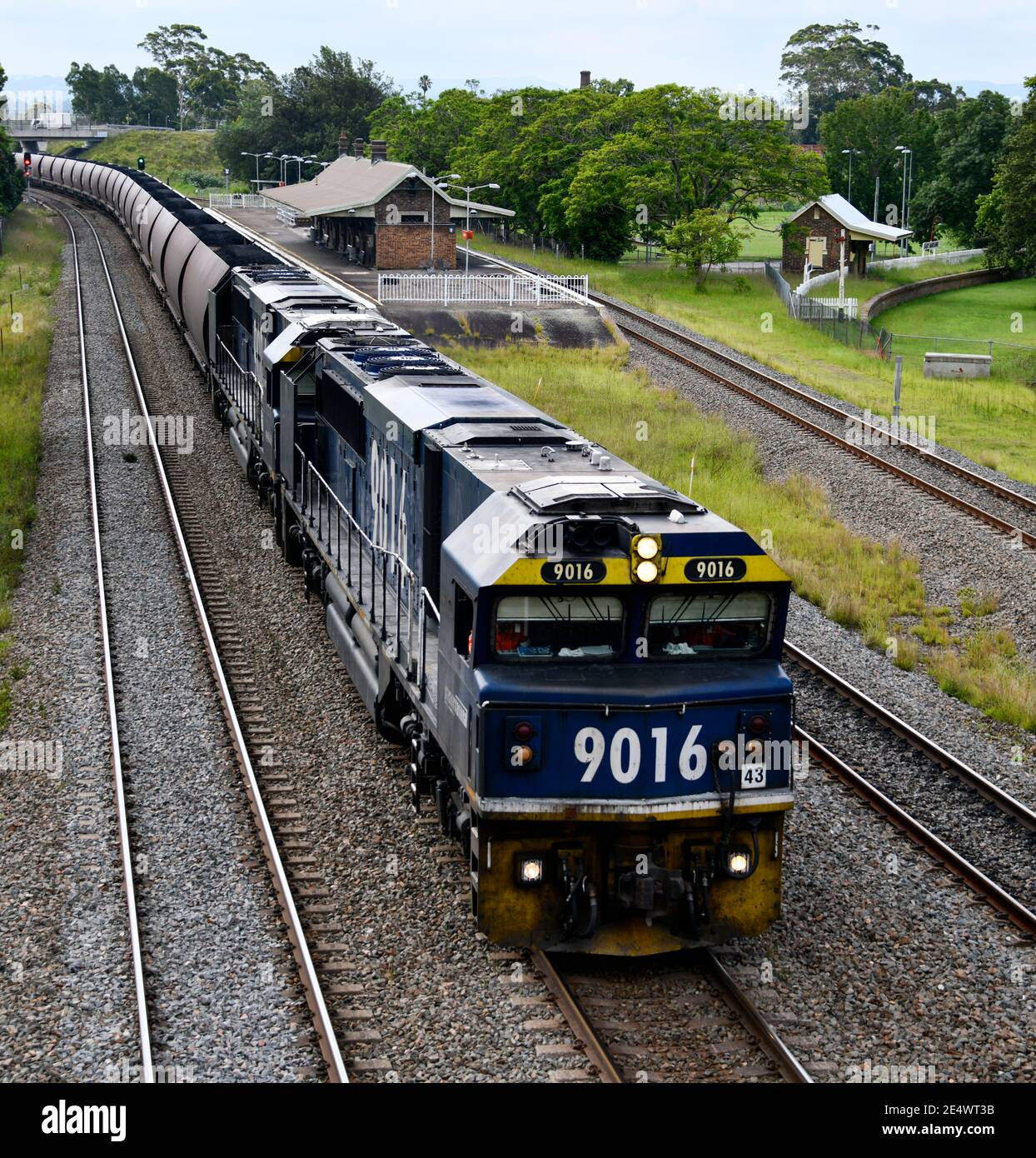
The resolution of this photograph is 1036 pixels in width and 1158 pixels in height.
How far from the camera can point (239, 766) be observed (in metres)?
14.0

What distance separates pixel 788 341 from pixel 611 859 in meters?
38.8

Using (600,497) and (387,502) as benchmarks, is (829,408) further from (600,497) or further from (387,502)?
(600,497)

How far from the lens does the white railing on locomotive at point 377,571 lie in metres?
12.4

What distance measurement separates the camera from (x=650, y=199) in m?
58.4

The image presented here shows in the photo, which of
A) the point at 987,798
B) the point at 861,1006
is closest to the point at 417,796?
the point at 861,1006

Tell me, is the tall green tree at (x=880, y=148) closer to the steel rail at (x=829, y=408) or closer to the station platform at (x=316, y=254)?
the station platform at (x=316, y=254)

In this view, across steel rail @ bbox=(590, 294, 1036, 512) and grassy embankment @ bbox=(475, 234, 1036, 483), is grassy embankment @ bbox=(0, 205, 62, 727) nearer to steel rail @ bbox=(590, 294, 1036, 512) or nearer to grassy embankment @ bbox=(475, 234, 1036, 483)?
steel rail @ bbox=(590, 294, 1036, 512)

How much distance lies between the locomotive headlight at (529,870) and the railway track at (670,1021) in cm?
74

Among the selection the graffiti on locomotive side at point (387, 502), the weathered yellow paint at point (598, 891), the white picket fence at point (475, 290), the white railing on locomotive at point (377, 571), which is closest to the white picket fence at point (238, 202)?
the white picket fence at point (475, 290)

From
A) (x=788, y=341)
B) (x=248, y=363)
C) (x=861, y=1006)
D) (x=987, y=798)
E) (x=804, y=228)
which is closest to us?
(x=861, y=1006)

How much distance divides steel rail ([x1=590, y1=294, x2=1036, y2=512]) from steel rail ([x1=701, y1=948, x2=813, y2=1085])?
16.4 metres

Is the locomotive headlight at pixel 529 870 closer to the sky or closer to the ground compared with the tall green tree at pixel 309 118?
closer to the ground

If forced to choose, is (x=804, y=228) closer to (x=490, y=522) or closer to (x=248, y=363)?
(x=248, y=363)

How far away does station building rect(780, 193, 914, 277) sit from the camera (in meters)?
64.6
